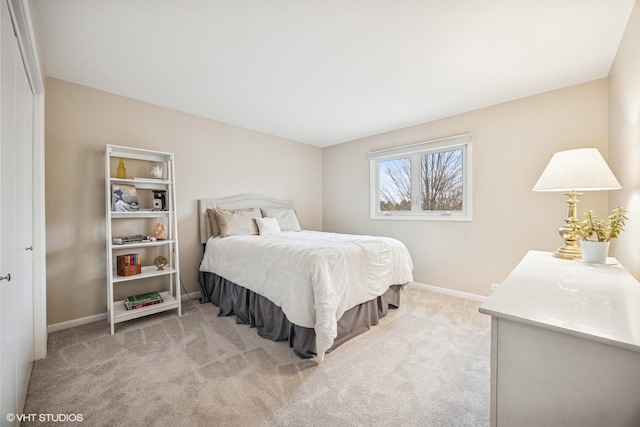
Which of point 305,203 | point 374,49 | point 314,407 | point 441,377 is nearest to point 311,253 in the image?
point 314,407

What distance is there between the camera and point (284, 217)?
3.83 m

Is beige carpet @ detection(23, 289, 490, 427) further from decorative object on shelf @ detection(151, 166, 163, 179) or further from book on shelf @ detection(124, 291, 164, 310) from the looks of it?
decorative object on shelf @ detection(151, 166, 163, 179)

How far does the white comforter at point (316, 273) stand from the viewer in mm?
1849

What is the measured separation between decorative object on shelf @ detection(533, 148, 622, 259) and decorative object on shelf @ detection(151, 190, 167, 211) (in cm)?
335

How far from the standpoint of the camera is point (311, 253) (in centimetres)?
198

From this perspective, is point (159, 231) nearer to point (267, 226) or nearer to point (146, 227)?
point (146, 227)

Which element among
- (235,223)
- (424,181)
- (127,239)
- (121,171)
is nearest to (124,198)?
(121,171)

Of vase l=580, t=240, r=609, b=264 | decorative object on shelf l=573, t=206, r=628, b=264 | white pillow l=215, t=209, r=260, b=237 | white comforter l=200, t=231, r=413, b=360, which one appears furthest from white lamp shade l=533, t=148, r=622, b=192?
white pillow l=215, t=209, r=260, b=237

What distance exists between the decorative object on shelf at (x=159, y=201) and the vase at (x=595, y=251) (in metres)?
3.49

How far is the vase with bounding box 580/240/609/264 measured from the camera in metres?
1.39

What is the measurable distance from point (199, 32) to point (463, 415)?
2.88 m

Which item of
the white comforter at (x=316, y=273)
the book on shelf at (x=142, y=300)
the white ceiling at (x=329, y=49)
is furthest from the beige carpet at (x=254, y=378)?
the white ceiling at (x=329, y=49)

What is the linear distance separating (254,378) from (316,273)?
79cm

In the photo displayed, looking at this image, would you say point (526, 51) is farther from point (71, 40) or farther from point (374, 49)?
point (71, 40)
